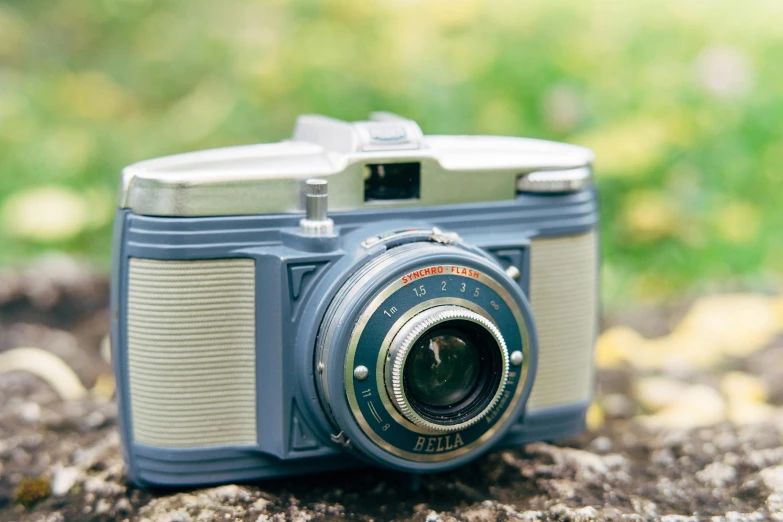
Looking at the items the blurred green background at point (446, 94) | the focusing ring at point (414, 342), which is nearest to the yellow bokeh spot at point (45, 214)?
the blurred green background at point (446, 94)

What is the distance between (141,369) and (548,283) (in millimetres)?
478

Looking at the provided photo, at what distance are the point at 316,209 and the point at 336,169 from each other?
0.21 ft

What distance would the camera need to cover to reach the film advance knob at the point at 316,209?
3.33 ft

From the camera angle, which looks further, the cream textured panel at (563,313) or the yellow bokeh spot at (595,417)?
the yellow bokeh spot at (595,417)

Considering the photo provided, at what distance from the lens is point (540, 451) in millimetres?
1236

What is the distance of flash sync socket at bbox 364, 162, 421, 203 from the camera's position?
3.59ft

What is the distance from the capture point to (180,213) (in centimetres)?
101

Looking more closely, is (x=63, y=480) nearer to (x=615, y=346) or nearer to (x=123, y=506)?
(x=123, y=506)

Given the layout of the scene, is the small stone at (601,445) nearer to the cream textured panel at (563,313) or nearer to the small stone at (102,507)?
the cream textured panel at (563,313)

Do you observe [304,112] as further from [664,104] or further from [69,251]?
[664,104]

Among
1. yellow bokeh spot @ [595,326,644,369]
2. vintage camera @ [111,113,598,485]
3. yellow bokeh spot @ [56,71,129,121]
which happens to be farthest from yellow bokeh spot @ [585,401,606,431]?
yellow bokeh spot @ [56,71,129,121]

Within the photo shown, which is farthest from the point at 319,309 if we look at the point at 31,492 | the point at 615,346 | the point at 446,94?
the point at 446,94

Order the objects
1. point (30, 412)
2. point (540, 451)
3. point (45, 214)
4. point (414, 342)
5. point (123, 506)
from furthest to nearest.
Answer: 1. point (45, 214)
2. point (30, 412)
3. point (540, 451)
4. point (123, 506)
5. point (414, 342)

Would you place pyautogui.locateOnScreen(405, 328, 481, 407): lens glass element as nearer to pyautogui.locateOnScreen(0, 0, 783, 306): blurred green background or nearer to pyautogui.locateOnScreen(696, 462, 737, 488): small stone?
pyautogui.locateOnScreen(696, 462, 737, 488): small stone
